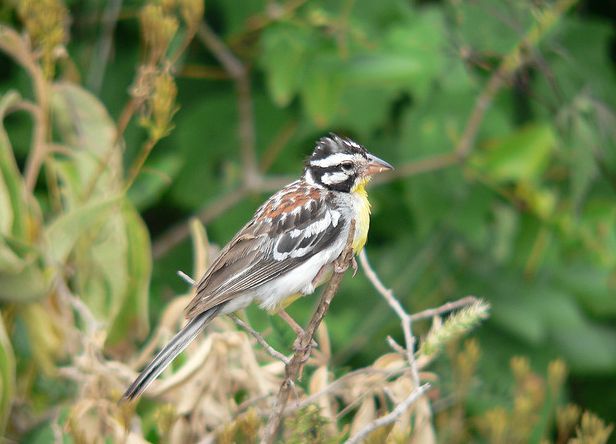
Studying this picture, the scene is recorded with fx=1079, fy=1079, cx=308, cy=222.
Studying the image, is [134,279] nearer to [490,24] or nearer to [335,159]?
[335,159]

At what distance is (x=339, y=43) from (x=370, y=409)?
77.9 inches

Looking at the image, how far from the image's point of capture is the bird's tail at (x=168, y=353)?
3035 mm

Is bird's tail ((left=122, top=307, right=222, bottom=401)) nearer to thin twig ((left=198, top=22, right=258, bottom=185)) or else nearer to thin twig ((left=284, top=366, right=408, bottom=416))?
thin twig ((left=284, top=366, right=408, bottom=416))

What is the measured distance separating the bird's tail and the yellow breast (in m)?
0.49

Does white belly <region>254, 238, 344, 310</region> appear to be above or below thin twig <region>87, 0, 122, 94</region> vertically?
below

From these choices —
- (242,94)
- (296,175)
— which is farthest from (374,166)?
(242,94)

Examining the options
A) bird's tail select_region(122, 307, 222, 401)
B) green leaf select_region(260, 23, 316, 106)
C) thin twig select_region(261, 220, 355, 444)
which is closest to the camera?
thin twig select_region(261, 220, 355, 444)

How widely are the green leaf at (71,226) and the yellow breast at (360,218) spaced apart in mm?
855

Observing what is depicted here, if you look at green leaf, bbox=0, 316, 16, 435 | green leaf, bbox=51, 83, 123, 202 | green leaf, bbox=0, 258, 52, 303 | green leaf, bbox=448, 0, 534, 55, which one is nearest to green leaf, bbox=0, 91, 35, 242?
green leaf, bbox=0, 258, 52, 303

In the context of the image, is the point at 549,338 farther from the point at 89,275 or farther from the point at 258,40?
the point at 89,275

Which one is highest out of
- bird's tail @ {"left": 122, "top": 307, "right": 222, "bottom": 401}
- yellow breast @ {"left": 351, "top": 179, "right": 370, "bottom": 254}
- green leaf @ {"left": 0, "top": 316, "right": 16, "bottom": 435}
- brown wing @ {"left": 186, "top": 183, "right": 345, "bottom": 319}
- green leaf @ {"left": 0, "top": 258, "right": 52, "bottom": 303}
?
yellow breast @ {"left": 351, "top": 179, "right": 370, "bottom": 254}

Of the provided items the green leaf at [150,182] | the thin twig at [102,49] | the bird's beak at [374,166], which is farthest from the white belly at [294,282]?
the thin twig at [102,49]

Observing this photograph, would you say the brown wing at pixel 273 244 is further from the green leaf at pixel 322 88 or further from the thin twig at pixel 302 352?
the green leaf at pixel 322 88

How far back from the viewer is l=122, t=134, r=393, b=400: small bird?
344 centimetres
